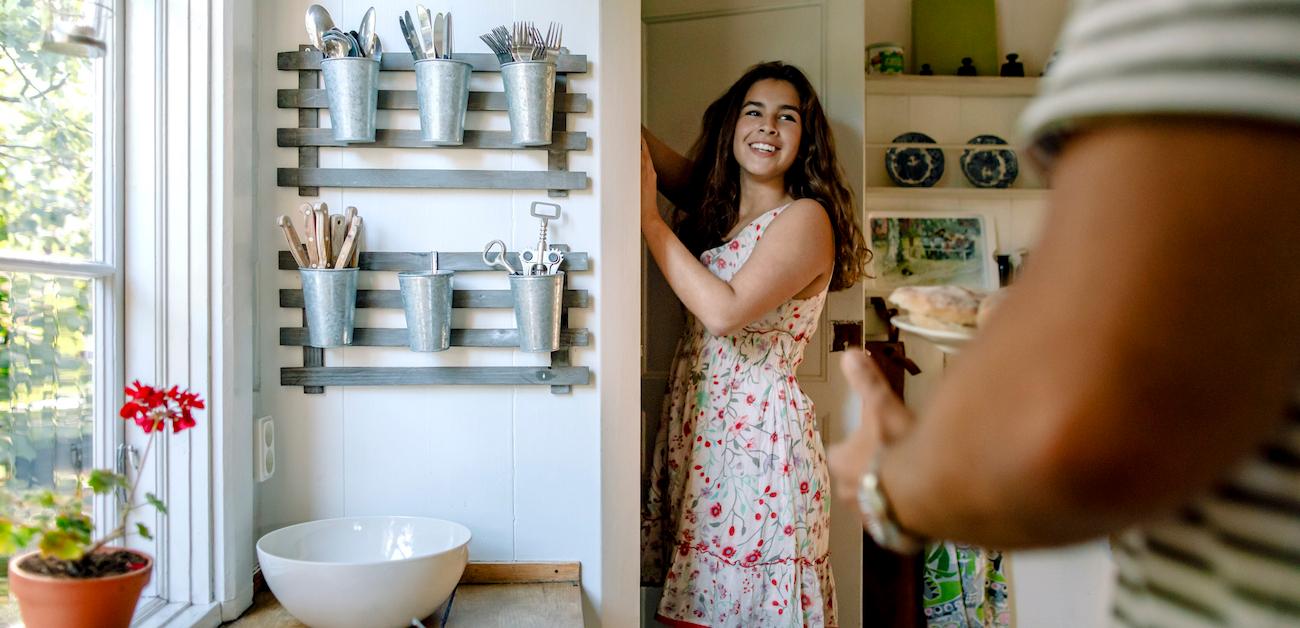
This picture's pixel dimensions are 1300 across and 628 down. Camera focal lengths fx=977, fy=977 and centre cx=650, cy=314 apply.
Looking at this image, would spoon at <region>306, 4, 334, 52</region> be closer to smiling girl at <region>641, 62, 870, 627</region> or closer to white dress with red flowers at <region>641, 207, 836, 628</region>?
smiling girl at <region>641, 62, 870, 627</region>

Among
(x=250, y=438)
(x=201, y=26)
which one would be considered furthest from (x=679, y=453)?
(x=201, y=26)

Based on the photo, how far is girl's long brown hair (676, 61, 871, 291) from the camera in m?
2.11

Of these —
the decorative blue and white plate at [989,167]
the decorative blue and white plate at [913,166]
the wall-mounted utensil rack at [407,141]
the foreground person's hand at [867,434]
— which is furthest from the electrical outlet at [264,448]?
the decorative blue and white plate at [989,167]

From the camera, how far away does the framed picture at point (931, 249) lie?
3.28 m

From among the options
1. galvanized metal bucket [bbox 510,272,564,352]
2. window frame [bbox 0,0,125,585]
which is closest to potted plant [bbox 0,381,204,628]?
window frame [bbox 0,0,125,585]

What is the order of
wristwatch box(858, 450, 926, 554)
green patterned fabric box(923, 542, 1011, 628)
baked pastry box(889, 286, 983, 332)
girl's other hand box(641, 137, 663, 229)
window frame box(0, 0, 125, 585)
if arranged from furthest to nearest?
green patterned fabric box(923, 542, 1011, 628)
girl's other hand box(641, 137, 663, 229)
window frame box(0, 0, 125, 585)
baked pastry box(889, 286, 983, 332)
wristwatch box(858, 450, 926, 554)

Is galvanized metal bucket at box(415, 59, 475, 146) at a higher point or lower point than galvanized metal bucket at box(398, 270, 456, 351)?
higher

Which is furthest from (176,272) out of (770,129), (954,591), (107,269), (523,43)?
(954,591)

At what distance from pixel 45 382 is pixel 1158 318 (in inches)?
49.9

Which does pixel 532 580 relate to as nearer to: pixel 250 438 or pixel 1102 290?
pixel 250 438

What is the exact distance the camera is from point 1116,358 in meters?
0.33

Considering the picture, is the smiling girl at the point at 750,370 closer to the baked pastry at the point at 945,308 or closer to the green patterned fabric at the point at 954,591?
the green patterned fabric at the point at 954,591

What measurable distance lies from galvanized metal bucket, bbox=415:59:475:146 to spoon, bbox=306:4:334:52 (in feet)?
0.52

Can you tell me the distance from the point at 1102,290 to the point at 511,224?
1.44m
